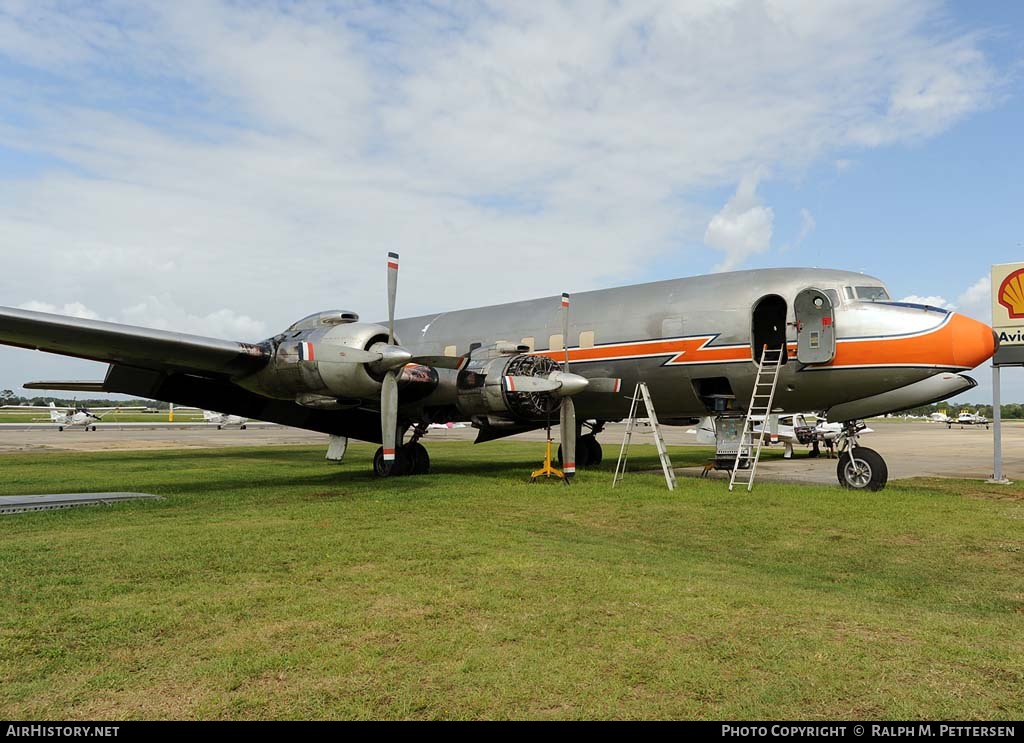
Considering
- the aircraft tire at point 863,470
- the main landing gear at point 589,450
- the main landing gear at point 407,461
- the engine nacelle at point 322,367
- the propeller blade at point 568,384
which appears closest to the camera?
the aircraft tire at point 863,470

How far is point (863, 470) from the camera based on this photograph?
12.6m

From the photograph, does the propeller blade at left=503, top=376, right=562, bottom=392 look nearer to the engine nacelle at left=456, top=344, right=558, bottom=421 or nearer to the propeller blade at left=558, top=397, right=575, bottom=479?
the engine nacelle at left=456, top=344, right=558, bottom=421

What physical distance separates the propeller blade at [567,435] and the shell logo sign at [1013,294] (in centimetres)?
1053

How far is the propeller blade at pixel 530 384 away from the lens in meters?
13.3

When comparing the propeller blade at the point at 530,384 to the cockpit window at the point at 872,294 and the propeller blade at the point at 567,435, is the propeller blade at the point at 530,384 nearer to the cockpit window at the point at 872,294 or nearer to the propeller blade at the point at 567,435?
the propeller blade at the point at 567,435

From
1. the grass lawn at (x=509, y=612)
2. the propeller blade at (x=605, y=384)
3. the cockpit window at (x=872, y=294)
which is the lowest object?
the grass lawn at (x=509, y=612)

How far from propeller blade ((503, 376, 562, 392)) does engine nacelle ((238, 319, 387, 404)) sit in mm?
2394

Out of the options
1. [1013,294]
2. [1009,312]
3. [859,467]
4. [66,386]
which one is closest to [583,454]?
[859,467]

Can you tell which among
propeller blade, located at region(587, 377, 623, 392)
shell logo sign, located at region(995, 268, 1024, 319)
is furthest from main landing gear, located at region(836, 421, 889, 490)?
shell logo sign, located at region(995, 268, 1024, 319)

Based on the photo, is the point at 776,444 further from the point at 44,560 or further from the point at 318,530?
the point at 44,560

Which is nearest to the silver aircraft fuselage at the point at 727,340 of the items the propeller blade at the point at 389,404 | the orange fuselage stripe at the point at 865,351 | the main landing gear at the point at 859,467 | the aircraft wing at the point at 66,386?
the orange fuselage stripe at the point at 865,351

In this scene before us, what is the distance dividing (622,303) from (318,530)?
360 inches

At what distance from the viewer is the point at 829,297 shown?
42.6 feet
